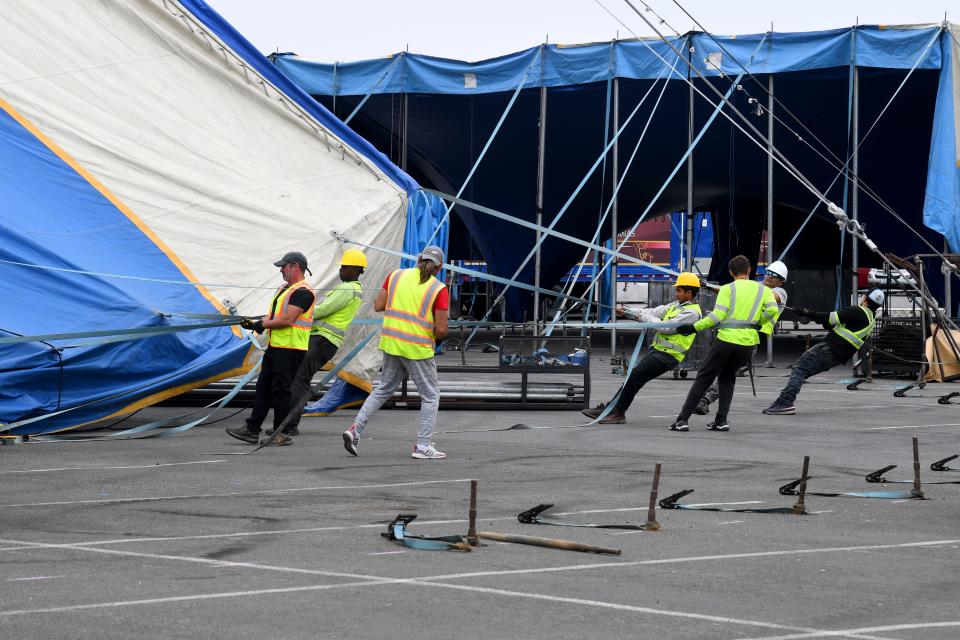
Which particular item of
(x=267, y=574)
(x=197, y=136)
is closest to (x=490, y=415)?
(x=197, y=136)

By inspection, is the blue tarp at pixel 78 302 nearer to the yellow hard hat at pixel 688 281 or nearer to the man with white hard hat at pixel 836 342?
the yellow hard hat at pixel 688 281

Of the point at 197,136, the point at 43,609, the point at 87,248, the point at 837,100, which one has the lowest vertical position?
the point at 43,609

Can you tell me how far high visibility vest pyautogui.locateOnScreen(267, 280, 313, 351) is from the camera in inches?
415

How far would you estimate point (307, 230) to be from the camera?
13.5 meters

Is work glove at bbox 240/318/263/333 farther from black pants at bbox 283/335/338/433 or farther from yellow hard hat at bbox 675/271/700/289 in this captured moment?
yellow hard hat at bbox 675/271/700/289

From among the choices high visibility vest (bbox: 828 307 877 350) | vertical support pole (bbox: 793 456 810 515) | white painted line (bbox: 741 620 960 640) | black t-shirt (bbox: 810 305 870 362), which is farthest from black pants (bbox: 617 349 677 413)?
white painted line (bbox: 741 620 960 640)

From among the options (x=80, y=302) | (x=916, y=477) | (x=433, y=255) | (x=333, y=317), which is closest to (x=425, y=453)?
(x=433, y=255)

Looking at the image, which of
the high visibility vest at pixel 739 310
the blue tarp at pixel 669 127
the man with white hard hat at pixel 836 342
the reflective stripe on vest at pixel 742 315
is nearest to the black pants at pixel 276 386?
the high visibility vest at pixel 739 310

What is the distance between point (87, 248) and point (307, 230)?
250 centimetres

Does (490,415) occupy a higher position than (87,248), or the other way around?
(87,248)

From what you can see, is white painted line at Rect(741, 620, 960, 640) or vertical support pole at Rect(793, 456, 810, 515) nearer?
white painted line at Rect(741, 620, 960, 640)

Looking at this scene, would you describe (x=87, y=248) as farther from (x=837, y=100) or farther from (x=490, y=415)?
(x=837, y=100)

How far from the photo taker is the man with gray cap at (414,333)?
9.67 metres

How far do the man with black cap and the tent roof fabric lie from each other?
11472 millimetres
